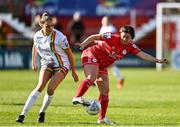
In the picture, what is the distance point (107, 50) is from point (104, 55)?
0.15m

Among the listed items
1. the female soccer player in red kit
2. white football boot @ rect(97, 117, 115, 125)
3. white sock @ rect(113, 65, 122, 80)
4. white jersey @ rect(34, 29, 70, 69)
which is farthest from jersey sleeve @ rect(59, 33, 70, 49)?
white sock @ rect(113, 65, 122, 80)

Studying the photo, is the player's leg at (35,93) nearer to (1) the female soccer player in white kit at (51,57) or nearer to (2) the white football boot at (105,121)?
(1) the female soccer player in white kit at (51,57)

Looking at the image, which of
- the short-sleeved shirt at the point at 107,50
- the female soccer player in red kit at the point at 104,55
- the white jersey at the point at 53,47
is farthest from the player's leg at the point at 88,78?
the white jersey at the point at 53,47

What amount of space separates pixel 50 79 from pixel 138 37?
30335 millimetres

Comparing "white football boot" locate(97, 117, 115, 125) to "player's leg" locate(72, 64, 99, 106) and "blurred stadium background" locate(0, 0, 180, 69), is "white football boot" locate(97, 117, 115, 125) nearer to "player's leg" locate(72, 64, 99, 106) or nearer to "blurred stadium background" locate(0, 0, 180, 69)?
"player's leg" locate(72, 64, 99, 106)

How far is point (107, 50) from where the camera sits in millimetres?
15203

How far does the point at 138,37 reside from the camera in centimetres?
4503

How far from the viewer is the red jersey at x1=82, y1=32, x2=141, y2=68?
15.0 metres

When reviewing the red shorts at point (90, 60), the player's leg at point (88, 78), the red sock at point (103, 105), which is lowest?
the red sock at point (103, 105)

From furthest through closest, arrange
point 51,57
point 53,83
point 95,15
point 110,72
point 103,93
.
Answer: point 95,15, point 110,72, point 103,93, point 51,57, point 53,83

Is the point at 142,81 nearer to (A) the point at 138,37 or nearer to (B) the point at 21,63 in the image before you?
(B) the point at 21,63

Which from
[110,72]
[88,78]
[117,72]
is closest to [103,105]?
[88,78]

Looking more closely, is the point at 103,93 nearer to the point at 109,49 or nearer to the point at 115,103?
the point at 109,49

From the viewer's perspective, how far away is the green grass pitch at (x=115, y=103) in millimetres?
15328
